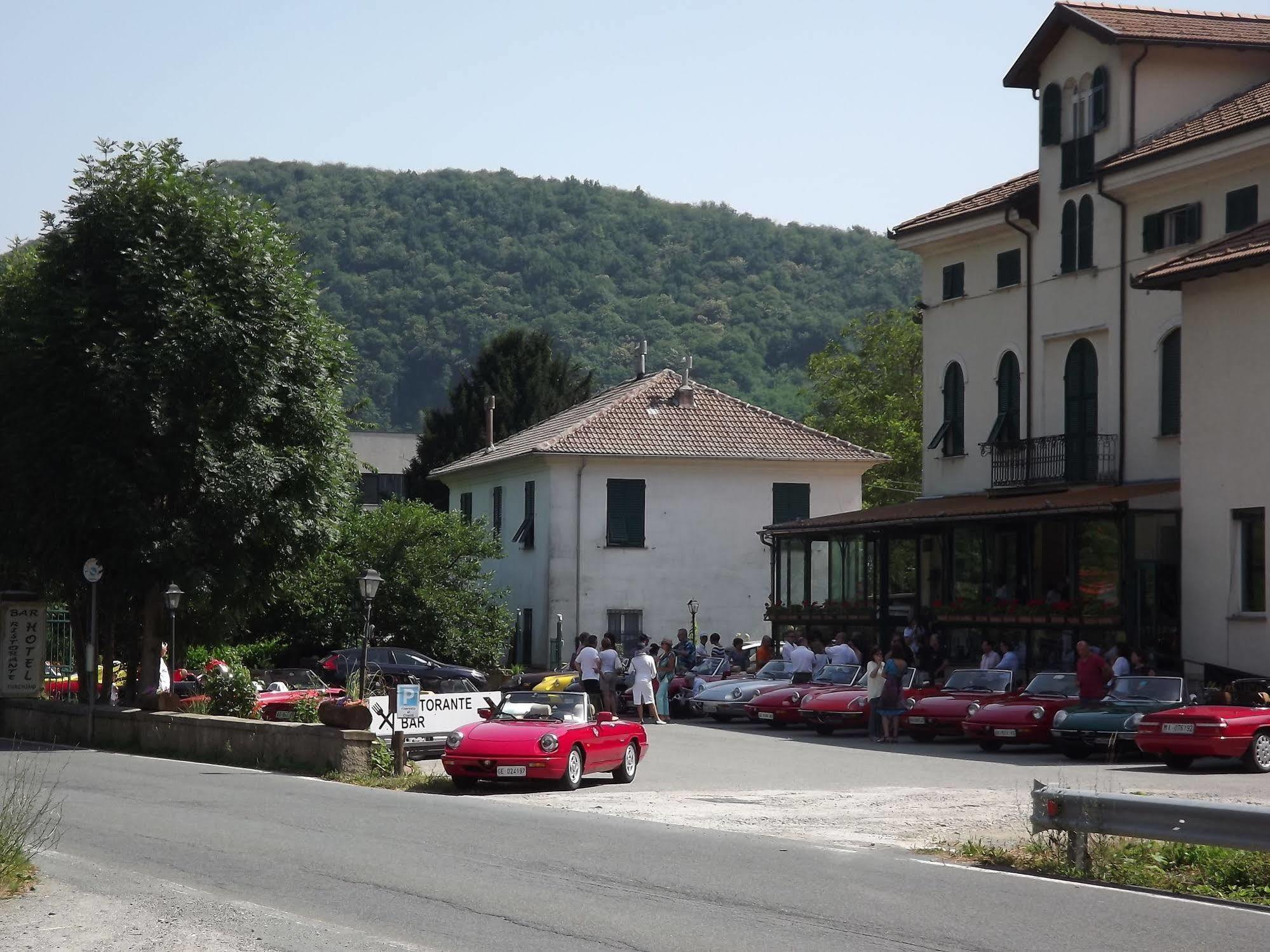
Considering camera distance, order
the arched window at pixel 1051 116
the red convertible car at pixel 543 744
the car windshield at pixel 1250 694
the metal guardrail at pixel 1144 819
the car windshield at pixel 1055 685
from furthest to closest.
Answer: the arched window at pixel 1051 116 → the car windshield at pixel 1055 685 → the car windshield at pixel 1250 694 → the red convertible car at pixel 543 744 → the metal guardrail at pixel 1144 819

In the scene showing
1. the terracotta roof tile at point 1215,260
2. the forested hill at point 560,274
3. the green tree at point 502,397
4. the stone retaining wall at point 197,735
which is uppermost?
the forested hill at point 560,274

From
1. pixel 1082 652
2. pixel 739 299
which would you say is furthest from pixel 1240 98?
pixel 739 299

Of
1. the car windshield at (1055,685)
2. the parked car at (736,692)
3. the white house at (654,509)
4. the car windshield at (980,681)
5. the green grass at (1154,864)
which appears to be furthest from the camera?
the white house at (654,509)

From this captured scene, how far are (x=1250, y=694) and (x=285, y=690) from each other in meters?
17.6

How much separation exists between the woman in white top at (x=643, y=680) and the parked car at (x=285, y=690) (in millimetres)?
5783

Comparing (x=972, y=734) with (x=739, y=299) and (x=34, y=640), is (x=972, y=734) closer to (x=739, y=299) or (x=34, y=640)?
(x=34, y=640)

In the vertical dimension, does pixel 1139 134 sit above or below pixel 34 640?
above

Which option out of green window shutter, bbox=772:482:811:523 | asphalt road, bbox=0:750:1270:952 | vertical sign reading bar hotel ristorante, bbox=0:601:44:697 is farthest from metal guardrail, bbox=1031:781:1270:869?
green window shutter, bbox=772:482:811:523

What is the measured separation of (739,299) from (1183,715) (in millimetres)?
94675

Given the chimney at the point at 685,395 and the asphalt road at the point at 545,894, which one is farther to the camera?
the chimney at the point at 685,395

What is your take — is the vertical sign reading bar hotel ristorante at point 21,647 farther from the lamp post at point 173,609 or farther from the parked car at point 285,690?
the parked car at point 285,690

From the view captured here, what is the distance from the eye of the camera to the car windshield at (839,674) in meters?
32.8

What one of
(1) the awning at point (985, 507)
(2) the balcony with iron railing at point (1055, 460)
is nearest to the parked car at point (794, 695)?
(1) the awning at point (985, 507)

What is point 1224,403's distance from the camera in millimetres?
29984
